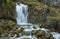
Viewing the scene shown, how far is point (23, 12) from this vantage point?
19406 mm

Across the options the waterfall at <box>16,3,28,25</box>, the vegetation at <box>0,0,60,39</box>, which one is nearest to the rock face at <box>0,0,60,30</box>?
the vegetation at <box>0,0,60,39</box>

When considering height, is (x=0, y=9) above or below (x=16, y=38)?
above

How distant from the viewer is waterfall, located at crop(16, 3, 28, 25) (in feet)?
62.2

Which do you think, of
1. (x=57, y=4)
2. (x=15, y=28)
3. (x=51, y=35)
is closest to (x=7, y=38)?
(x=15, y=28)

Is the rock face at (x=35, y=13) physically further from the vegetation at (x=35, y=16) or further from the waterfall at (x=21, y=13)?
the waterfall at (x=21, y=13)

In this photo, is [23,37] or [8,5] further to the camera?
[8,5]

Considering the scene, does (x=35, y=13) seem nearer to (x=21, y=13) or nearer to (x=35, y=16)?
(x=35, y=16)

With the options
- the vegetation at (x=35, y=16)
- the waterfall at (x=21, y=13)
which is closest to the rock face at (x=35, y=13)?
the vegetation at (x=35, y=16)

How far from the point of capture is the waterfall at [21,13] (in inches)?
747

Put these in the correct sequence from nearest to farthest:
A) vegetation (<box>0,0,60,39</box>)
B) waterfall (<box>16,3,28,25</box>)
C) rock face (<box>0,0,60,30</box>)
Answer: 1. vegetation (<box>0,0,60,39</box>)
2. rock face (<box>0,0,60,30</box>)
3. waterfall (<box>16,3,28,25</box>)

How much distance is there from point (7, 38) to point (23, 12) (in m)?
5.41

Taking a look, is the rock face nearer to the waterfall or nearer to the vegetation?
the vegetation

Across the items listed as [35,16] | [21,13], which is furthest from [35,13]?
[21,13]

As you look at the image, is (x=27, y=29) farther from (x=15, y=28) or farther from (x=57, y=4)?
(x=57, y=4)
